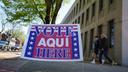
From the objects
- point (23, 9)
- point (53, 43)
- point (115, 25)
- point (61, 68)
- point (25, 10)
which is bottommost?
point (61, 68)

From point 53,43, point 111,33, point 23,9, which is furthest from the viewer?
point 23,9

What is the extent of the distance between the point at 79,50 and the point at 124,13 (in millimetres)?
12019

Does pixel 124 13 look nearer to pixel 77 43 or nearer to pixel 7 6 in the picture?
pixel 77 43

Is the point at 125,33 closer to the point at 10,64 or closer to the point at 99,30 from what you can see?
the point at 99,30

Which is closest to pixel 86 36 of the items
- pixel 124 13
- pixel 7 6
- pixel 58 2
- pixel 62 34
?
pixel 7 6

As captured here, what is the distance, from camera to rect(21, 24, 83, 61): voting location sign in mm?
5914

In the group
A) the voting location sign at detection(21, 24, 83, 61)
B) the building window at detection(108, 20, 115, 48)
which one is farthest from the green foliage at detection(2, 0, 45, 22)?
the voting location sign at detection(21, 24, 83, 61)

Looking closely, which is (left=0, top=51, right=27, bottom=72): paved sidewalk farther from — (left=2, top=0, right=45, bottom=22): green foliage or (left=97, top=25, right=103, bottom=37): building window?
(left=2, top=0, right=45, bottom=22): green foliage

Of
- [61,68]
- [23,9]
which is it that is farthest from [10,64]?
[23,9]

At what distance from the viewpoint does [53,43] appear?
6.00 metres

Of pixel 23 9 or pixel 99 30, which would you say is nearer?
pixel 99 30

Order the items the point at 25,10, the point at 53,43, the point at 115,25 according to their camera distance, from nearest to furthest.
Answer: the point at 53,43 < the point at 115,25 < the point at 25,10

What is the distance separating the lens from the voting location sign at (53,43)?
5.91m

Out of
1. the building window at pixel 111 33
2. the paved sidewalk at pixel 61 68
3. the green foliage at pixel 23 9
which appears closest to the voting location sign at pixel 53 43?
the paved sidewalk at pixel 61 68
